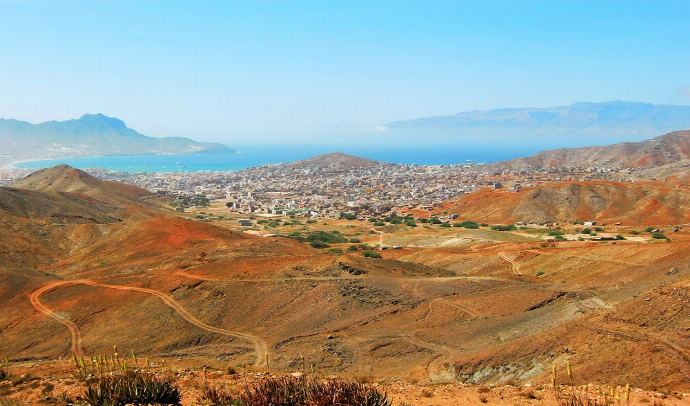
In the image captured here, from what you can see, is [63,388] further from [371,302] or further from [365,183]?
[365,183]

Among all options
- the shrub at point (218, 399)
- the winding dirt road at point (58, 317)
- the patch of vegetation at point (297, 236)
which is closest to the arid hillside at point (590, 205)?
the patch of vegetation at point (297, 236)

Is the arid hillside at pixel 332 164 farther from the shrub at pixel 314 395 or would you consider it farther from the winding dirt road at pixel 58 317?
the shrub at pixel 314 395

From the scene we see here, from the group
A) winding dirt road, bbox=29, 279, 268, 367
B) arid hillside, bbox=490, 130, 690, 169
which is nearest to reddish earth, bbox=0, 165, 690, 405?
winding dirt road, bbox=29, 279, 268, 367

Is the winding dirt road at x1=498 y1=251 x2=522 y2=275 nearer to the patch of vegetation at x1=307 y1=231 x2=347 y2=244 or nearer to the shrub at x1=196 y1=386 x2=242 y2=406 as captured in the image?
the patch of vegetation at x1=307 y1=231 x2=347 y2=244

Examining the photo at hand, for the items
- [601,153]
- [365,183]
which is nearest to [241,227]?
[365,183]

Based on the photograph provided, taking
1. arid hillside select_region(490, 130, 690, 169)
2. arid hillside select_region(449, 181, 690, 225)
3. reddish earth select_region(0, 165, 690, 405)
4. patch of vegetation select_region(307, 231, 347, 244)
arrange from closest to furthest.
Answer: reddish earth select_region(0, 165, 690, 405) → patch of vegetation select_region(307, 231, 347, 244) → arid hillside select_region(449, 181, 690, 225) → arid hillside select_region(490, 130, 690, 169)

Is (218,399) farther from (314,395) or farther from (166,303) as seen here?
(166,303)
